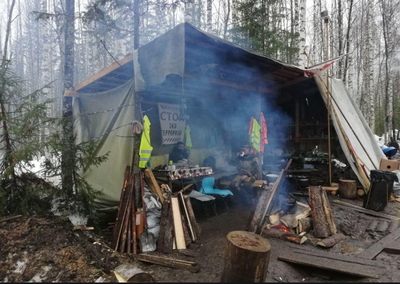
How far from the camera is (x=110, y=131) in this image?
552 cm

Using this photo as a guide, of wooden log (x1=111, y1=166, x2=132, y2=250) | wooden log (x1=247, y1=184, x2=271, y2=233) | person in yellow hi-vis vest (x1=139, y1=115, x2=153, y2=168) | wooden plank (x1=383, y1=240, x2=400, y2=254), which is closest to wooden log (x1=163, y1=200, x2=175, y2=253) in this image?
wooden log (x1=111, y1=166, x2=132, y2=250)

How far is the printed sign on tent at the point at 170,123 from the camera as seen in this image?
6566mm

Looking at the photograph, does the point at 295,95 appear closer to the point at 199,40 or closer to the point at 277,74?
the point at 277,74

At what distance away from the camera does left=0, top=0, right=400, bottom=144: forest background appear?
8.81 meters

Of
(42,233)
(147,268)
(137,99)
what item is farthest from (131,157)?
(147,268)

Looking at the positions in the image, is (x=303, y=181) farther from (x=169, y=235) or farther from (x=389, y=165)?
(x=169, y=235)

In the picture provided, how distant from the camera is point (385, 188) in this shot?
5465mm

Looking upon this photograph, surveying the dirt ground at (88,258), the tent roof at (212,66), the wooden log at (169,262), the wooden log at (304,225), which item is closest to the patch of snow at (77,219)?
the dirt ground at (88,258)

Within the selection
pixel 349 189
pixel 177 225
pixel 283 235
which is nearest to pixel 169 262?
pixel 177 225

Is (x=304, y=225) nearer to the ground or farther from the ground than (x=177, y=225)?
nearer to the ground

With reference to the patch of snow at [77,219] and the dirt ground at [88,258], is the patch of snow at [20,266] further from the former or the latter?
the patch of snow at [77,219]

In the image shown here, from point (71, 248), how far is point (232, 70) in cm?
489

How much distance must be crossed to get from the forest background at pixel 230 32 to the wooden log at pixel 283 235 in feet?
14.8

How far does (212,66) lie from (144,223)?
3.55 metres
